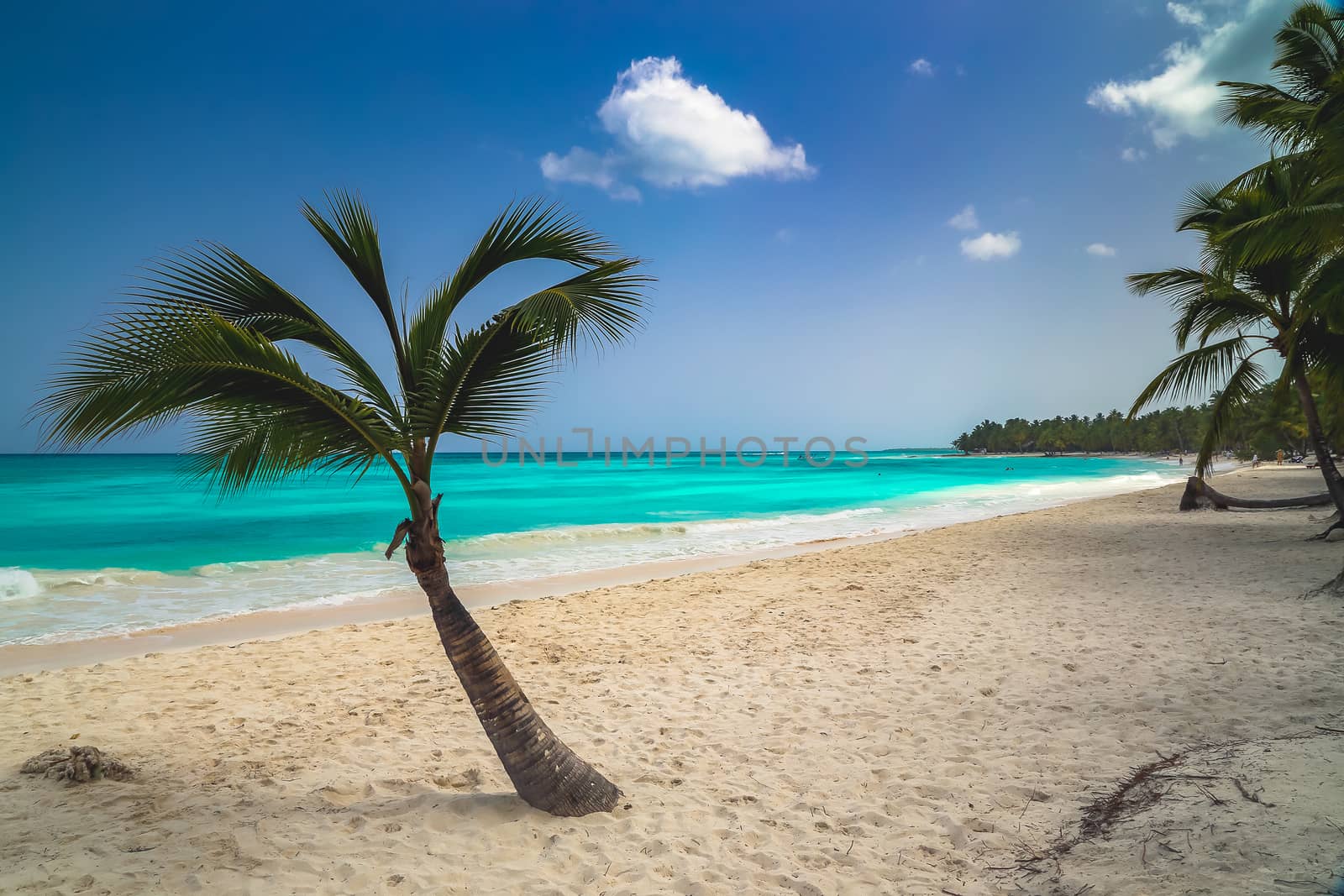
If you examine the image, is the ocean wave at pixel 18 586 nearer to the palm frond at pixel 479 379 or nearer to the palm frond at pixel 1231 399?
the palm frond at pixel 479 379

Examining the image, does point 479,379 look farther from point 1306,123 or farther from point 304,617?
point 1306,123

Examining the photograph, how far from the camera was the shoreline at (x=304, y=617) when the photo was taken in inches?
313

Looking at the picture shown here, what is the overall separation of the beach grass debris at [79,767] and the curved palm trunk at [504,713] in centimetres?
273

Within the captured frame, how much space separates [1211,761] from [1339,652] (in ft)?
11.0

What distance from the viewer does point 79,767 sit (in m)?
4.23

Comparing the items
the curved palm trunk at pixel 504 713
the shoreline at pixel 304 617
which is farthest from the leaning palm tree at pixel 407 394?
the shoreline at pixel 304 617

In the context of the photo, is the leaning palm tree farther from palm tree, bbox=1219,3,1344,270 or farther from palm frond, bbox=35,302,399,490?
palm tree, bbox=1219,3,1344,270

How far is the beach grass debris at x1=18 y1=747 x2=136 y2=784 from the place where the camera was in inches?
166

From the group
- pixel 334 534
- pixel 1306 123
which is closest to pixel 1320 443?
pixel 1306 123

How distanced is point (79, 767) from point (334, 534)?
19.1 m

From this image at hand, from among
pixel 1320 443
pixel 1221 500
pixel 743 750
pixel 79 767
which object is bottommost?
pixel 743 750

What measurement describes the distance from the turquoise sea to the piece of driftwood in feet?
23.6

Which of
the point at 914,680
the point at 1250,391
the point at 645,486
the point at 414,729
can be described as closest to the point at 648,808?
the point at 414,729

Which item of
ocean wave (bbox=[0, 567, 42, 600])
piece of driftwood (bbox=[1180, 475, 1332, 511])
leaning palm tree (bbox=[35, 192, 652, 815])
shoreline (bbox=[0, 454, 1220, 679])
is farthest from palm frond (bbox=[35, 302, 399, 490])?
piece of driftwood (bbox=[1180, 475, 1332, 511])
